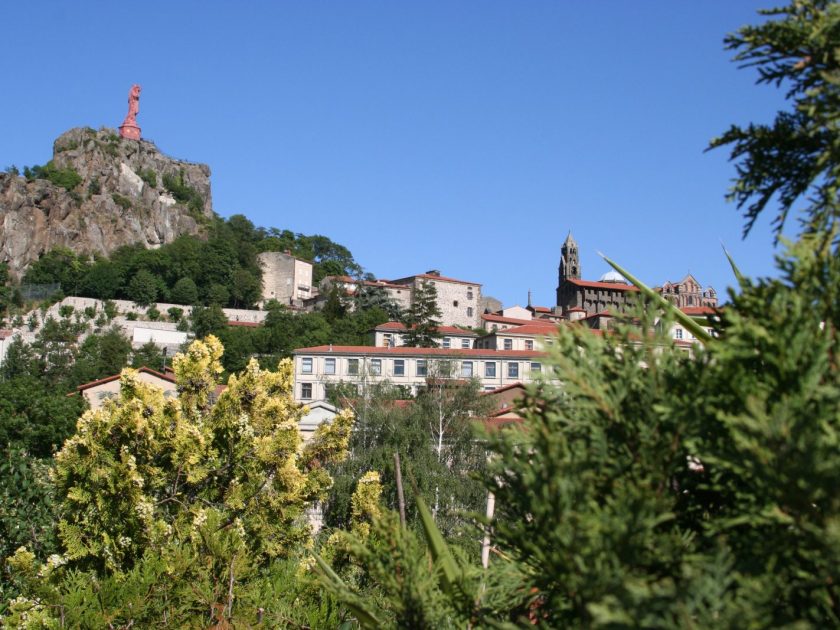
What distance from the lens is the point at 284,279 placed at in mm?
111062

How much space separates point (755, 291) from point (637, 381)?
0.48 m

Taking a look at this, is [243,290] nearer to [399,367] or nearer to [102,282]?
[102,282]

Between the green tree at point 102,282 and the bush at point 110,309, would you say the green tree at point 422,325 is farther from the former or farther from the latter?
the green tree at point 102,282

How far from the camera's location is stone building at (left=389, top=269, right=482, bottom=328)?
320 ft

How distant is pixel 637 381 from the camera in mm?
2746

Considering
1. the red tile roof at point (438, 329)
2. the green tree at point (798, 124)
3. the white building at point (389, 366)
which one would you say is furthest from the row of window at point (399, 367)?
the green tree at point (798, 124)

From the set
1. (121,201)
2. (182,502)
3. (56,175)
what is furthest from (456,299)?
(182,502)

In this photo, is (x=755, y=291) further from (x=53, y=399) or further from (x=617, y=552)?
(x=53, y=399)

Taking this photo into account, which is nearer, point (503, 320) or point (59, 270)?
point (503, 320)

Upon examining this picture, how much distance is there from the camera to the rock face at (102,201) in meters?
109

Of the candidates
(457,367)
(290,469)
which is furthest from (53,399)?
(290,469)

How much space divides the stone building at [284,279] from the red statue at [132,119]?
41.5 meters

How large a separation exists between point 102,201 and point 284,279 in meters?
30.2

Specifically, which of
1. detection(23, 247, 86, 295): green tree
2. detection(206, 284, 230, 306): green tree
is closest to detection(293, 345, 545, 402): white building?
detection(206, 284, 230, 306): green tree
